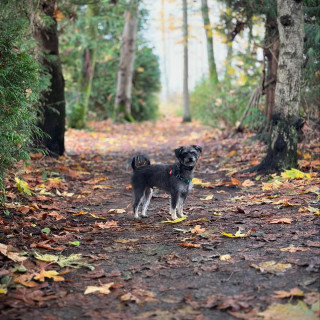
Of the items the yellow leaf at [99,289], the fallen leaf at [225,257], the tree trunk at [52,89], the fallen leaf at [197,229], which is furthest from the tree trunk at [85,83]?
the yellow leaf at [99,289]

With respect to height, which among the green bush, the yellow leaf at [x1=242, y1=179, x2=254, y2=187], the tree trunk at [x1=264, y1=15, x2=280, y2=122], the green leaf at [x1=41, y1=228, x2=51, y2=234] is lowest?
the green leaf at [x1=41, y1=228, x2=51, y2=234]

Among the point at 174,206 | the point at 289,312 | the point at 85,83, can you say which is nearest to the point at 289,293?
the point at 289,312

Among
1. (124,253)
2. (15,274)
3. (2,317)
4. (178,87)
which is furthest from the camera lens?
(178,87)

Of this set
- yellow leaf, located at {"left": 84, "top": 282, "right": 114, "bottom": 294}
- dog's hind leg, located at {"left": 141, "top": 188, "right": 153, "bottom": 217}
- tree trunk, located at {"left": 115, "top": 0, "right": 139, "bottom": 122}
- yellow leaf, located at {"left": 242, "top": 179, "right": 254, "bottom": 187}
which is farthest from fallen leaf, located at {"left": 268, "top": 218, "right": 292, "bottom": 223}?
tree trunk, located at {"left": 115, "top": 0, "right": 139, "bottom": 122}

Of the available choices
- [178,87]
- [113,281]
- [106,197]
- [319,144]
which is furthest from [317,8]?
[178,87]

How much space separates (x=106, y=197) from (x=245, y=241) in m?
3.74

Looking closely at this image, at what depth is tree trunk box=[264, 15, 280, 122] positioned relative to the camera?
445 inches

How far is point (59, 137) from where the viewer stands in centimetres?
1183

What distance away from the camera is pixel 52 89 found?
11398 millimetres

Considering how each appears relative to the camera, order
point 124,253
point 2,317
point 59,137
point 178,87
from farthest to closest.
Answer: point 178,87
point 59,137
point 124,253
point 2,317

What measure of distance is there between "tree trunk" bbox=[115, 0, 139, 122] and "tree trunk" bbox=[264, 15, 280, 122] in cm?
1429

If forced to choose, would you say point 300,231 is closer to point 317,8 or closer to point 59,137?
point 317,8

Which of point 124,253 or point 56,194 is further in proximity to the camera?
point 56,194

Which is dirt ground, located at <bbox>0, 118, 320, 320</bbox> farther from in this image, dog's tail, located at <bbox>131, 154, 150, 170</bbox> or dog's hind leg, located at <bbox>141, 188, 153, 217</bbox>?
dog's tail, located at <bbox>131, 154, 150, 170</bbox>
